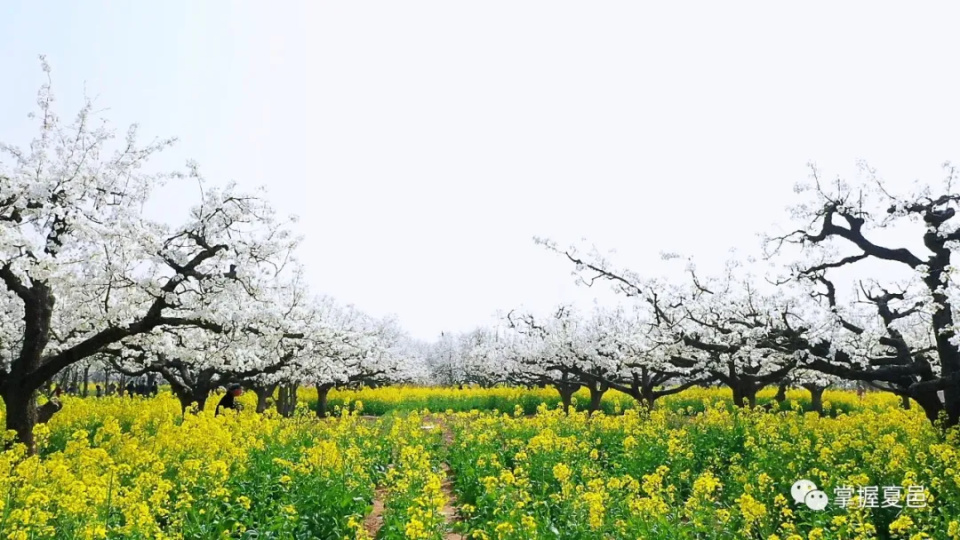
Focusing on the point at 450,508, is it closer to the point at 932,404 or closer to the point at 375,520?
the point at 375,520

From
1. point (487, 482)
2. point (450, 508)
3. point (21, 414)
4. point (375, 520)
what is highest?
point (21, 414)

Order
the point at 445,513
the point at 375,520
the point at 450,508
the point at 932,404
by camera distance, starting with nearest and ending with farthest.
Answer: the point at 375,520 < the point at 445,513 < the point at 450,508 < the point at 932,404

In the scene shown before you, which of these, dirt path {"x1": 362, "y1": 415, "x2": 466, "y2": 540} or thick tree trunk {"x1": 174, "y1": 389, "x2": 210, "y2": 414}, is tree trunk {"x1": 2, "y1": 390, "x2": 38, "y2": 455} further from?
thick tree trunk {"x1": 174, "y1": 389, "x2": 210, "y2": 414}

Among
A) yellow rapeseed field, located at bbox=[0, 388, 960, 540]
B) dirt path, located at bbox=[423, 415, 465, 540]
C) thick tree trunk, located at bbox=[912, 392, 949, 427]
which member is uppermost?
thick tree trunk, located at bbox=[912, 392, 949, 427]

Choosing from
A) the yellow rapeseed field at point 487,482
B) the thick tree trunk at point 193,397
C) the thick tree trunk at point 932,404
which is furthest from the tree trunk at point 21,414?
the thick tree trunk at point 932,404

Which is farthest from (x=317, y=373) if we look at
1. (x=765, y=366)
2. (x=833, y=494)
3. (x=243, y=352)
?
(x=833, y=494)

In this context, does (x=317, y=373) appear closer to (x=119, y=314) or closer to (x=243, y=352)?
(x=243, y=352)

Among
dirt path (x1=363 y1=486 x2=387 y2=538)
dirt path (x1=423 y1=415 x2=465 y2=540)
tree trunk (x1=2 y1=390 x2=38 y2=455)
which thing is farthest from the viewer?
tree trunk (x1=2 y1=390 x2=38 y2=455)

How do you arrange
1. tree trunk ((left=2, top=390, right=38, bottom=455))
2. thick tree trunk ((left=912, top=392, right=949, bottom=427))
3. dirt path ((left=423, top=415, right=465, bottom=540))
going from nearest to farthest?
dirt path ((left=423, top=415, right=465, bottom=540)) → tree trunk ((left=2, top=390, right=38, bottom=455)) → thick tree trunk ((left=912, top=392, right=949, bottom=427))

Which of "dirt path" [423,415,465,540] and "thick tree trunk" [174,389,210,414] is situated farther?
"thick tree trunk" [174,389,210,414]

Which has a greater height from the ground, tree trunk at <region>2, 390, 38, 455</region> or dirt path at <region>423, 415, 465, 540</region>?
tree trunk at <region>2, 390, 38, 455</region>

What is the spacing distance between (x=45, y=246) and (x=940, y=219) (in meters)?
15.3

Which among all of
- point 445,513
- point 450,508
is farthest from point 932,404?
point 445,513

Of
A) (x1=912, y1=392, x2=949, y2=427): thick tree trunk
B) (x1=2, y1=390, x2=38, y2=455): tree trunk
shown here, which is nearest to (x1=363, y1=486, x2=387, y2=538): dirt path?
(x1=2, y1=390, x2=38, y2=455): tree trunk
